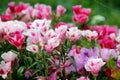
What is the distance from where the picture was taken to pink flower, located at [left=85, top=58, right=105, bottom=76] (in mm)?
2288

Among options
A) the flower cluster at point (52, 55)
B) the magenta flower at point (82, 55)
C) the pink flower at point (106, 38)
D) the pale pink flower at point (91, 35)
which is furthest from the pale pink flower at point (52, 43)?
the pink flower at point (106, 38)

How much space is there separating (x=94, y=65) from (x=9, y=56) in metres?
0.50

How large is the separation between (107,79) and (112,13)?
179 inches

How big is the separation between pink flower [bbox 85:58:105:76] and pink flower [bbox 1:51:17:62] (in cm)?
44

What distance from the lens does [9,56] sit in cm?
244

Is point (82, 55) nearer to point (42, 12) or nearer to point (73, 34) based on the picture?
point (73, 34)

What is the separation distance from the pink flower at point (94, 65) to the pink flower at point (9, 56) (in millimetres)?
439

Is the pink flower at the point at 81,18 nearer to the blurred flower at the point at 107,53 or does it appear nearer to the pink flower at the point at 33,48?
the blurred flower at the point at 107,53

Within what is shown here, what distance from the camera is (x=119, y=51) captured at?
8.70 ft

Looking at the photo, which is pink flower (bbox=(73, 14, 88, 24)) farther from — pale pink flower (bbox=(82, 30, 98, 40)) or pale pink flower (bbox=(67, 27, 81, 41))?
pale pink flower (bbox=(67, 27, 81, 41))

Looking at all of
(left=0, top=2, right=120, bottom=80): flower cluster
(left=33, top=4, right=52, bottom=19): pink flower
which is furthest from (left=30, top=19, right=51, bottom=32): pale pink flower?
(left=33, top=4, right=52, bottom=19): pink flower

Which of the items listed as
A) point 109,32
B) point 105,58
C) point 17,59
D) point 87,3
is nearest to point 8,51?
point 17,59

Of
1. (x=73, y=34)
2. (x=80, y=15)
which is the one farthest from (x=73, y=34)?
(x=80, y=15)

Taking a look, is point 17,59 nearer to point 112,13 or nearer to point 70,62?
point 70,62
